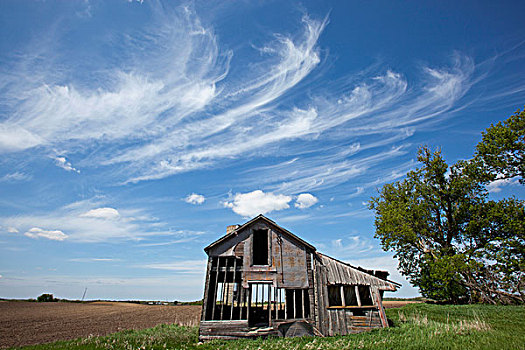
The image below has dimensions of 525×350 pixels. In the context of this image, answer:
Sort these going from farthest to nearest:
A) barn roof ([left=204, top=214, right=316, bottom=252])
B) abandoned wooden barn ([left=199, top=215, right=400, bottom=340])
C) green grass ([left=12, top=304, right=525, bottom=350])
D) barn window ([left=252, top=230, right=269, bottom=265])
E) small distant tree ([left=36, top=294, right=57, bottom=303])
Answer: small distant tree ([left=36, top=294, right=57, bottom=303]) → barn window ([left=252, top=230, right=269, bottom=265]) → barn roof ([left=204, top=214, right=316, bottom=252]) → abandoned wooden barn ([left=199, top=215, right=400, bottom=340]) → green grass ([left=12, top=304, right=525, bottom=350])

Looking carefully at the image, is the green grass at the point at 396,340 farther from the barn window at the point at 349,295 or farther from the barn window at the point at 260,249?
the barn window at the point at 260,249

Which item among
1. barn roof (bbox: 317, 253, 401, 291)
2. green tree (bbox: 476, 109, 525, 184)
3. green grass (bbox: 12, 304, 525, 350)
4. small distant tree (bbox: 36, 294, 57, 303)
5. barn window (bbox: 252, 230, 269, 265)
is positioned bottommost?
green grass (bbox: 12, 304, 525, 350)

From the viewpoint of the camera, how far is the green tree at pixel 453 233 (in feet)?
70.3

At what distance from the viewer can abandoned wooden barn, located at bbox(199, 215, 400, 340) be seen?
16047 millimetres

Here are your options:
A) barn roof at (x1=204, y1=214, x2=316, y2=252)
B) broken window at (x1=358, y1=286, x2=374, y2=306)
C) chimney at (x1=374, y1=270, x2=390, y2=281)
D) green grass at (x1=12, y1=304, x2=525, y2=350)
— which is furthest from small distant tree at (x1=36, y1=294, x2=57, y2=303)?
chimney at (x1=374, y1=270, x2=390, y2=281)

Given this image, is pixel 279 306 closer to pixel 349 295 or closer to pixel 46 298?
pixel 349 295

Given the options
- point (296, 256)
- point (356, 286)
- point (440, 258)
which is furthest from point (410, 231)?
point (296, 256)

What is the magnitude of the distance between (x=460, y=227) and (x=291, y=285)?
19058 millimetres

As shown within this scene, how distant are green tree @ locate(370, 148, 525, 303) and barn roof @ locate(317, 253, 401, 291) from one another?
920 centimetres

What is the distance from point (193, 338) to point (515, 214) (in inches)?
1020

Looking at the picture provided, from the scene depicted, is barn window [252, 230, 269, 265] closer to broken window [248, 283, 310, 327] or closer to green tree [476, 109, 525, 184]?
broken window [248, 283, 310, 327]

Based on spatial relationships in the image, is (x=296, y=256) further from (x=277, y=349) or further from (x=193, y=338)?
(x=193, y=338)

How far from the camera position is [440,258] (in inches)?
939

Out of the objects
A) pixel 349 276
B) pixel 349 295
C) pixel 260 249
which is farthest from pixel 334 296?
pixel 260 249
